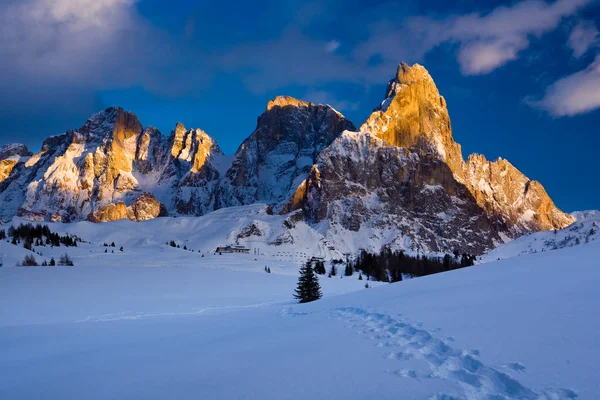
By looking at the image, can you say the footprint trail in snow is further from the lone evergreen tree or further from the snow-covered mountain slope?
the snow-covered mountain slope

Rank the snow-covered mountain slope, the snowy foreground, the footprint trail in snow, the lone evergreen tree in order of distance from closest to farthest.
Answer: the footprint trail in snow
the snowy foreground
the lone evergreen tree
the snow-covered mountain slope

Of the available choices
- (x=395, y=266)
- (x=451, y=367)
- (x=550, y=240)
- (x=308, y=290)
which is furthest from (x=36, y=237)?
(x=550, y=240)

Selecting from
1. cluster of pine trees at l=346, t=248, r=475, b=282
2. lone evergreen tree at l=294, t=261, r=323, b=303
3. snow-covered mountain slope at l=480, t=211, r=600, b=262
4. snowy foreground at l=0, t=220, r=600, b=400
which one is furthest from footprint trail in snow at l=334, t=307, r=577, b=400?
snow-covered mountain slope at l=480, t=211, r=600, b=262

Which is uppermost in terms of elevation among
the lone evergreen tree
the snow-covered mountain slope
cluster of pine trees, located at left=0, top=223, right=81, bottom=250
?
the snow-covered mountain slope

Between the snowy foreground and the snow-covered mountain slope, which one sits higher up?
the snow-covered mountain slope

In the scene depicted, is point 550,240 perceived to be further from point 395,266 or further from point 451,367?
point 451,367

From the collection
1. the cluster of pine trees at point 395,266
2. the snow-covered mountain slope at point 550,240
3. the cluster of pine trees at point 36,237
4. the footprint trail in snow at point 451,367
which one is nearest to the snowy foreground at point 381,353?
the footprint trail in snow at point 451,367

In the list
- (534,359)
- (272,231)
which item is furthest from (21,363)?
(272,231)

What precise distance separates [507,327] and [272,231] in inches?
6840

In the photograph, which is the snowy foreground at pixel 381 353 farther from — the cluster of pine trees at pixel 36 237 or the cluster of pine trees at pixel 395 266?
the cluster of pine trees at pixel 36 237

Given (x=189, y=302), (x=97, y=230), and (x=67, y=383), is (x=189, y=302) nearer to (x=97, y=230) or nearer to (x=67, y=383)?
(x=67, y=383)

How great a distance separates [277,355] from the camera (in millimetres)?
6469

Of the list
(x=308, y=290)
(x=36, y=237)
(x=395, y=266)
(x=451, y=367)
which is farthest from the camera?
(x=395, y=266)

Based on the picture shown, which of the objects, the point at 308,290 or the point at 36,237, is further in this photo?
the point at 36,237
